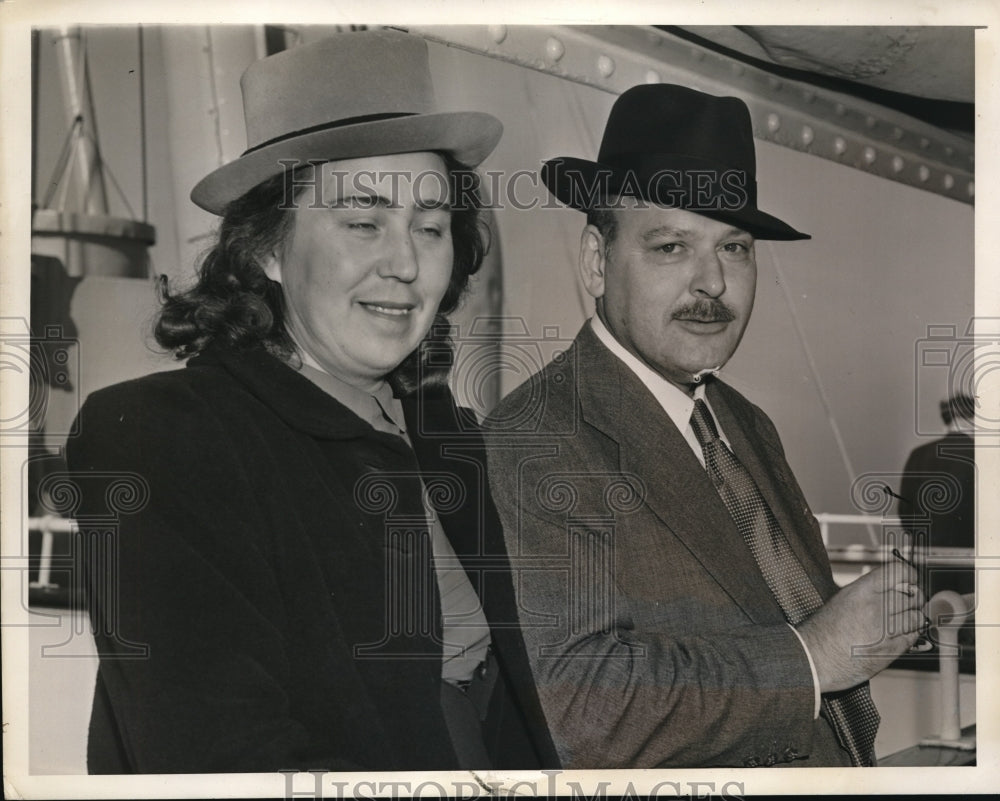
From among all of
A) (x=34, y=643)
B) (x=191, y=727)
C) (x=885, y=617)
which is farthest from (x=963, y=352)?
(x=34, y=643)

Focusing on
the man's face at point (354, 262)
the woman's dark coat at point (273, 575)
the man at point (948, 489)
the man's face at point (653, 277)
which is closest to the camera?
the woman's dark coat at point (273, 575)

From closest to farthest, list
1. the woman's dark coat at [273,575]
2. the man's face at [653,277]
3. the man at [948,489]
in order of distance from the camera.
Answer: the woman's dark coat at [273,575] < the man's face at [653,277] < the man at [948,489]

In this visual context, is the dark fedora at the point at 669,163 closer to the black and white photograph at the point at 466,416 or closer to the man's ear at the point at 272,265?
the black and white photograph at the point at 466,416

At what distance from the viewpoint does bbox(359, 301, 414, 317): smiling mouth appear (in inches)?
119

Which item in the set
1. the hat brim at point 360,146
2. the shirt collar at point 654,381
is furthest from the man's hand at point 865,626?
the hat brim at point 360,146

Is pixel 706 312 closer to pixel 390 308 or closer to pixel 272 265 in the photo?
pixel 390 308

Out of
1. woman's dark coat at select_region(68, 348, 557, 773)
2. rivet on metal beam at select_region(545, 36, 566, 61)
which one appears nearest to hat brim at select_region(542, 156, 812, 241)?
rivet on metal beam at select_region(545, 36, 566, 61)

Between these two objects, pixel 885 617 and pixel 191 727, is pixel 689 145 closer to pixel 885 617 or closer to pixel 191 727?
pixel 885 617

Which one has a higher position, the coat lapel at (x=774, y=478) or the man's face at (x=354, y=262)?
the man's face at (x=354, y=262)

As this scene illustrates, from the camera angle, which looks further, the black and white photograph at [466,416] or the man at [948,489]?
the man at [948,489]

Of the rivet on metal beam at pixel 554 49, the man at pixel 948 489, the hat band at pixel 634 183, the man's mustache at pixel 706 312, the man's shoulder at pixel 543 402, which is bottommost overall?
the man at pixel 948 489

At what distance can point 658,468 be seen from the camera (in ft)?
10.2

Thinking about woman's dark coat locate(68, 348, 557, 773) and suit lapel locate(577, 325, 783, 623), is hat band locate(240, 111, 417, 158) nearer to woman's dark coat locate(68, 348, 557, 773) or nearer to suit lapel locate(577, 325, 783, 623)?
woman's dark coat locate(68, 348, 557, 773)

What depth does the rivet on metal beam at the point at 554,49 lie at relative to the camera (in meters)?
3.14
